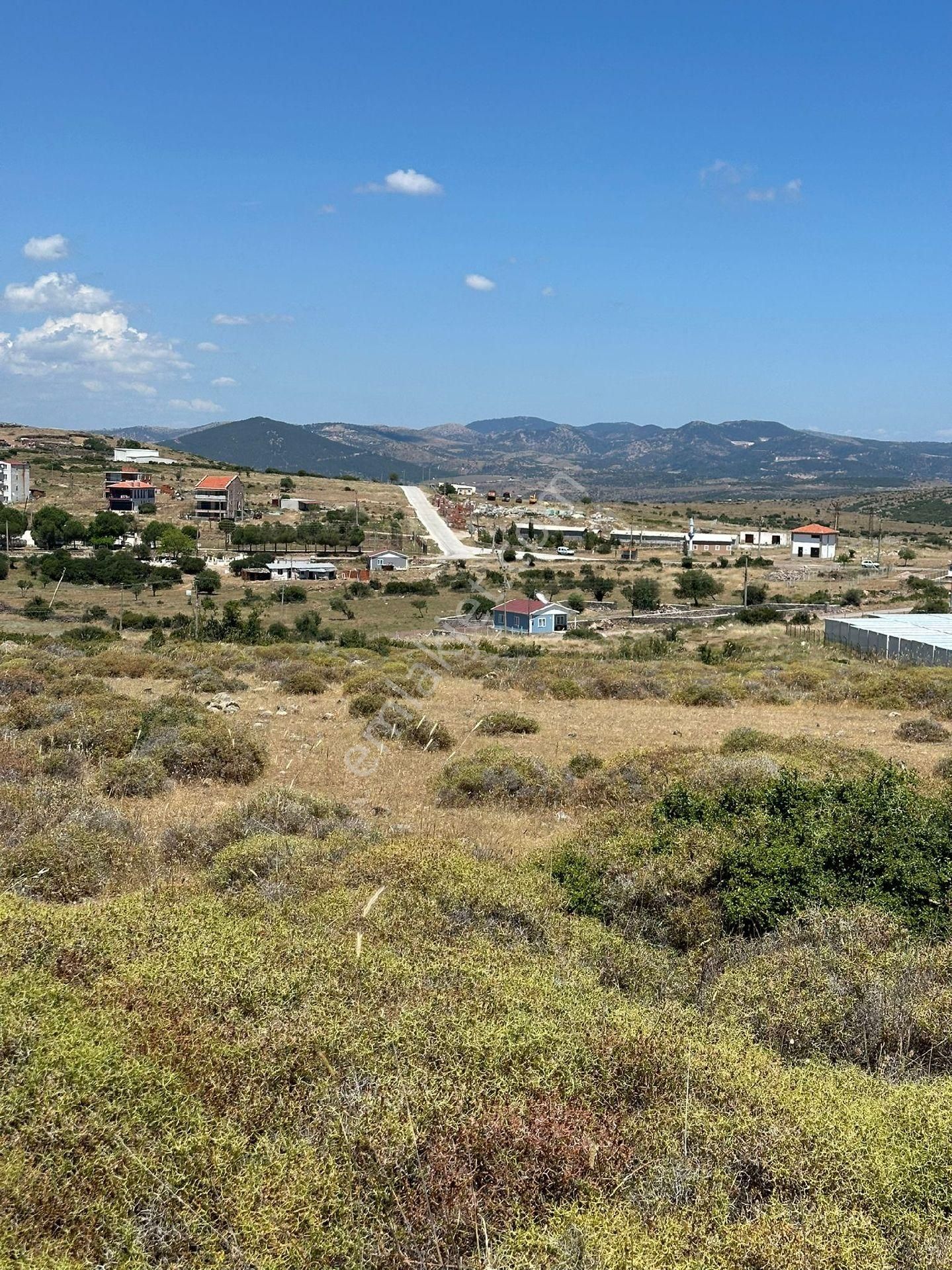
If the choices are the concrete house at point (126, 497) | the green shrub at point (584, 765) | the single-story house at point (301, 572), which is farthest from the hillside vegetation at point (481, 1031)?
the concrete house at point (126, 497)

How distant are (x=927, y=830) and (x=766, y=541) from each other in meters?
85.8

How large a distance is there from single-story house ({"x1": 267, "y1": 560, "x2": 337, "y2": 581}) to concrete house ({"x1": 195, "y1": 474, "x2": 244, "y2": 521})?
21241 millimetres

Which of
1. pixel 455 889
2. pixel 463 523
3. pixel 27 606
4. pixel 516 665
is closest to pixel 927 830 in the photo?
pixel 455 889

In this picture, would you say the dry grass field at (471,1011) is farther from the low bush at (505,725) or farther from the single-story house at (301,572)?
the single-story house at (301,572)

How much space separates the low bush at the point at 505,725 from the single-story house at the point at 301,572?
45.2m

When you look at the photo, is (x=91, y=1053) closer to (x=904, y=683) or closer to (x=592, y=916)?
(x=592, y=916)

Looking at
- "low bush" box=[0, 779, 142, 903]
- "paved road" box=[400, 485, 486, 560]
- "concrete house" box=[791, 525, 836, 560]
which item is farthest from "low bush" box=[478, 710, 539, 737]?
"concrete house" box=[791, 525, 836, 560]

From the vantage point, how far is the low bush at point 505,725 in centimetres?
1670

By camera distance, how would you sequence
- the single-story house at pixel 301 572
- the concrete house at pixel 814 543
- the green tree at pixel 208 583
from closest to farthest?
the green tree at pixel 208 583 < the single-story house at pixel 301 572 < the concrete house at pixel 814 543

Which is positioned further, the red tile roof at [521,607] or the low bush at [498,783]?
the red tile roof at [521,607]

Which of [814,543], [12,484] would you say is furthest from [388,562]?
[12,484]

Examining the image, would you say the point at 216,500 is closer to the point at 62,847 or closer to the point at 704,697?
the point at 704,697

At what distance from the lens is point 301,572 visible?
6191 cm

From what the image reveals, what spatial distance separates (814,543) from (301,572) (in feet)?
147
